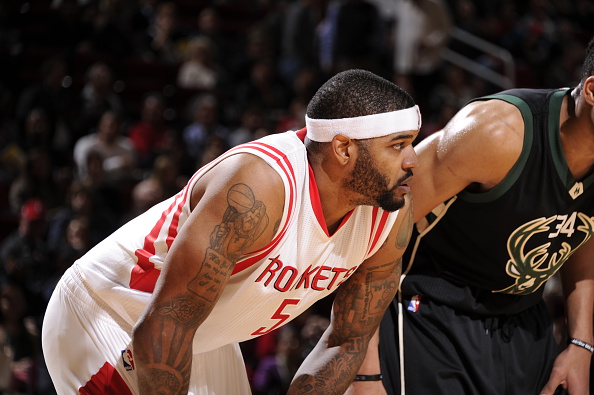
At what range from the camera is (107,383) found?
273cm

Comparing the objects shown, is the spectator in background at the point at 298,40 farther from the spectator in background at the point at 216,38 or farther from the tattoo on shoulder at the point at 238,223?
the tattoo on shoulder at the point at 238,223

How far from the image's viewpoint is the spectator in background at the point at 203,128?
847 cm

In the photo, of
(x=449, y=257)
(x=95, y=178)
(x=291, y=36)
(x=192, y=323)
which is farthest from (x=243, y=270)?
(x=291, y=36)

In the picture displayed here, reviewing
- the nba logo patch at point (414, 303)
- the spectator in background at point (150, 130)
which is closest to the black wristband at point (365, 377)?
the nba logo patch at point (414, 303)

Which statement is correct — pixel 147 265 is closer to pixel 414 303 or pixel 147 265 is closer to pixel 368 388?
pixel 368 388

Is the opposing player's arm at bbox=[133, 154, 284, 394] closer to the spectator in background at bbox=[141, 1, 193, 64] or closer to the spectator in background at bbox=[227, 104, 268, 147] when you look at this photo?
the spectator in background at bbox=[227, 104, 268, 147]

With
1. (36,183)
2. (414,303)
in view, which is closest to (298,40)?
(36,183)

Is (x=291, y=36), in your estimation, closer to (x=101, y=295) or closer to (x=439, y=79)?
(x=439, y=79)

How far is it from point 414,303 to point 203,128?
5792 mm

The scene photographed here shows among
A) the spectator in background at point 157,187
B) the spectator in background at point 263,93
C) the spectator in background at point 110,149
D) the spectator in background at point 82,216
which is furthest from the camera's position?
the spectator in background at point 263,93

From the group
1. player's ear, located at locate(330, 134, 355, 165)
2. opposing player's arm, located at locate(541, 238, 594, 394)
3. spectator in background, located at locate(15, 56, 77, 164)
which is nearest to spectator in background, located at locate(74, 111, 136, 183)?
spectator in background, located at locate(15, 56, 77, 164)

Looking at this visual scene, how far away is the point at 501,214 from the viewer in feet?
9.30

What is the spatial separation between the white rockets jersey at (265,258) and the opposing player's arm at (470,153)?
0.81 ft

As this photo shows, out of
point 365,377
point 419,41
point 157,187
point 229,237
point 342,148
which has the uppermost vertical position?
point 342,148
